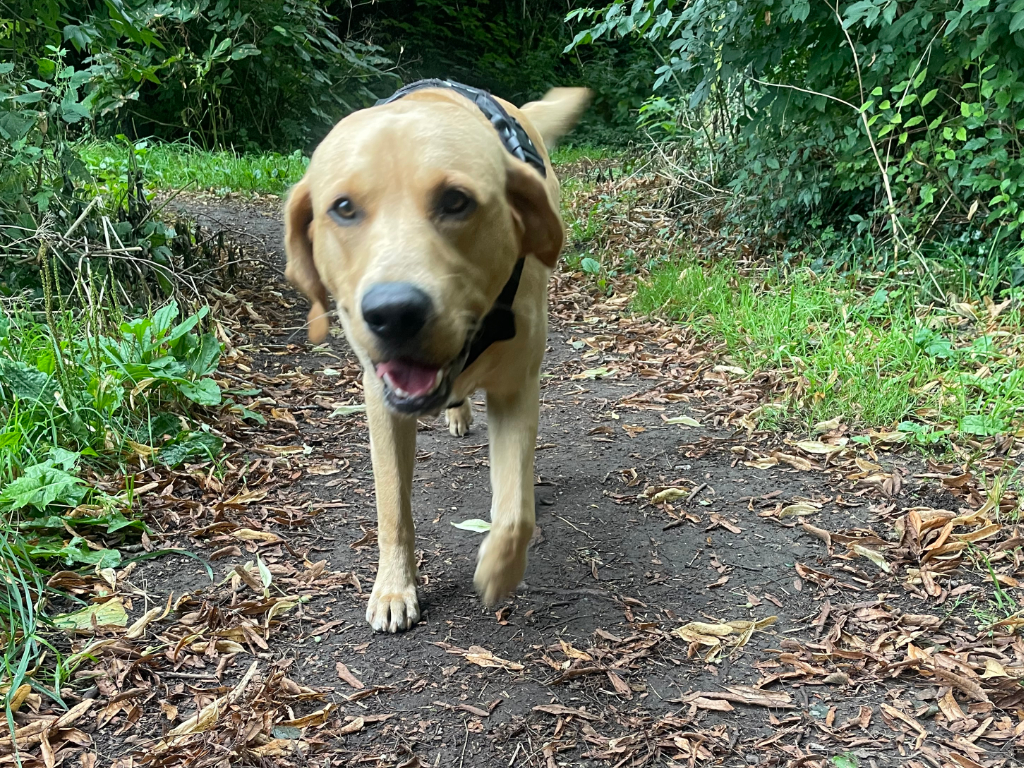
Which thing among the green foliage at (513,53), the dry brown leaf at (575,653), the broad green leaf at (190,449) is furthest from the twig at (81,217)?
the green foliage at (513,53)

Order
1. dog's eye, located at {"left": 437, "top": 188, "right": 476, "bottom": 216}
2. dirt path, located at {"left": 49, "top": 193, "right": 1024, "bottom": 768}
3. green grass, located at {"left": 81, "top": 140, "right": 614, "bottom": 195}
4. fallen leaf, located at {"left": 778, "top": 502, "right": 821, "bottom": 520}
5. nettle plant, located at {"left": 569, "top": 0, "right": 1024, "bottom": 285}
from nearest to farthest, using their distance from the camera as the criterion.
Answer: dog's eye, located at {"left": 437, "top": 188, "right": 476, "bottom": 216}
dirt path, located at {"left": 49, "top": 193, "right": 1024, "bottom": 768}
fallen leaf, located at {"left": 778, "top": 502, "right": 821, "bottom": 520}
nettle plant, located at {"left": 569, "top": 0, "right": 1024, "bottom": 285}
green grass, located at {"left": 81, "top": 140, "right": 614, "bottom": 195}

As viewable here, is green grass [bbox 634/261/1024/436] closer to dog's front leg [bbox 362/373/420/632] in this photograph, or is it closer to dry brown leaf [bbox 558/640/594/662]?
dry brown leaf [bbox 558/640/594/662]

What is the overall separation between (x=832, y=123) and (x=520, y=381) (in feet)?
12.8

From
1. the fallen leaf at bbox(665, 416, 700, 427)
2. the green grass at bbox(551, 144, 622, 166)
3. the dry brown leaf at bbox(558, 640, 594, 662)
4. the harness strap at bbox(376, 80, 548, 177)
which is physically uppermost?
the harness strap at bbox(376, 80, 548, 177)

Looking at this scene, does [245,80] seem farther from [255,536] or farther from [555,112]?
[255,536]

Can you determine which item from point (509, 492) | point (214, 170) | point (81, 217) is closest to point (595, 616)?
point (509, 492)

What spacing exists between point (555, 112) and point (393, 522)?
2691mm

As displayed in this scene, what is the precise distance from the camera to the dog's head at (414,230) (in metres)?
1.74

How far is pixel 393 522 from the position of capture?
8.09ft

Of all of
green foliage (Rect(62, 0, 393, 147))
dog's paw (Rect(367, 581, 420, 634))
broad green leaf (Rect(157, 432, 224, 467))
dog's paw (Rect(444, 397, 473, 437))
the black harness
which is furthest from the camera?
green foliage (Rect(62, 0, 393, 147))

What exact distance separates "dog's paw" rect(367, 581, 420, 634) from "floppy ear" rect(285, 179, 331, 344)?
86cm

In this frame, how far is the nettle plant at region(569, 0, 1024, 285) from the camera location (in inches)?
159

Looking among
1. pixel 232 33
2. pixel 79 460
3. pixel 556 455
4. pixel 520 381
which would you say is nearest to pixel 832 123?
pixel 556 455

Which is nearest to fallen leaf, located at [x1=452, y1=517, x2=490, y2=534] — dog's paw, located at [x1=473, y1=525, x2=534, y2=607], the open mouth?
dog's paw, located at [x1=473, y1=525, x2=534, y2=607]
